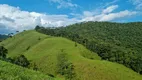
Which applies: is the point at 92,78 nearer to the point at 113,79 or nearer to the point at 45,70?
the point at 113,79

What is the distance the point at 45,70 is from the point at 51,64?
21.2ft

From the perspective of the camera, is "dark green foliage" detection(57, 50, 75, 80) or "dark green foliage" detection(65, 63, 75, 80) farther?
"dark green foliage" detection(57, 50, 75, 80)

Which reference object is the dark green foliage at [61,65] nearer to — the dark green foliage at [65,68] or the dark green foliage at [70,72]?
the dark green foliage at [65,68]

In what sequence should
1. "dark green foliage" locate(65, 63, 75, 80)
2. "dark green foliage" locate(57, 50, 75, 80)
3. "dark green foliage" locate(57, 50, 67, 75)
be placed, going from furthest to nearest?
1. "dark green foliage" locate(57, 50, 67, 75)
2. "dark green foliage" locate(57, 50, 75, 80)
3. "dark green foliage" locate(65, 63, 75, 80)

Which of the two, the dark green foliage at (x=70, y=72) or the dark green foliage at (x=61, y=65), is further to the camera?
the dark green foliage at (x=61, y=65)

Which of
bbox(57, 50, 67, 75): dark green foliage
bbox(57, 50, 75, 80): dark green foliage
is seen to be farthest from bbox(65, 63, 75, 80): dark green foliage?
bbox(57, 50, 67, 75): dark green foliage

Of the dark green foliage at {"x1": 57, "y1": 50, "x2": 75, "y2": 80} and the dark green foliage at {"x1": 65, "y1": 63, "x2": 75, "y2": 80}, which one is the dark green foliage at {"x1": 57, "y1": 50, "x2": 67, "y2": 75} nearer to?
the dark green foliage at {"x1": 57, "y1": 50, "x2": 75, "y2": 80}

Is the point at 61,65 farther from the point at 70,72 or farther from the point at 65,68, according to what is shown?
the point at 70,72

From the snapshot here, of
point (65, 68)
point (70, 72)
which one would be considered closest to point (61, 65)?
point (65, 68)

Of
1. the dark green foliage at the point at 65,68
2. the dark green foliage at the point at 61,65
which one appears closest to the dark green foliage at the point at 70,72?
the dark green foliage at the point at 65,68

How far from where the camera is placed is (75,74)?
7013 inches

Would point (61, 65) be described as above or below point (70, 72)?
above

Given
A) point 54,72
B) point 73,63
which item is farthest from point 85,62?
point 54,72

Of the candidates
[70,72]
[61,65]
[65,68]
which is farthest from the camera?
[61,65]
